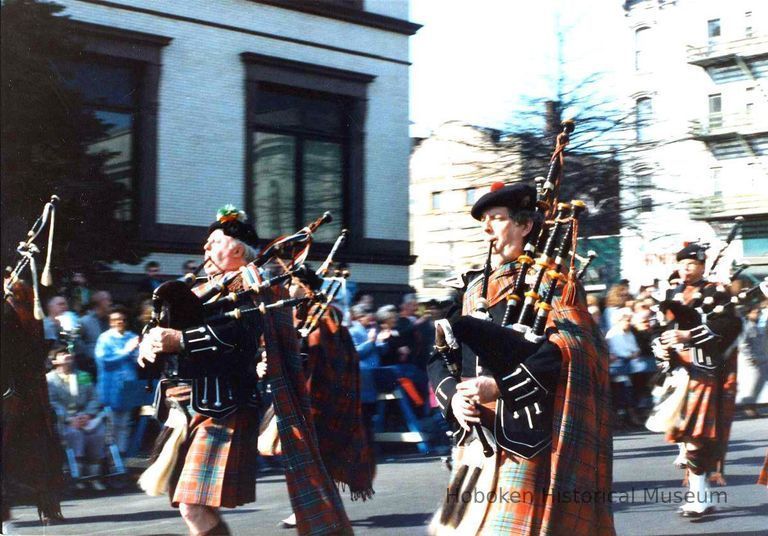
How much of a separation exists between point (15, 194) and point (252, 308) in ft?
8.87

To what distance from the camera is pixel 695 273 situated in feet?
21.7

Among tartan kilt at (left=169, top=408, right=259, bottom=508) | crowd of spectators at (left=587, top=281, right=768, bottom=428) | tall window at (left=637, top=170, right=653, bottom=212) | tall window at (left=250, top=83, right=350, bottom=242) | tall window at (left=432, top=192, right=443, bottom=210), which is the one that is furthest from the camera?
tall window at (left=250, top=83, right=350, bottom=242)

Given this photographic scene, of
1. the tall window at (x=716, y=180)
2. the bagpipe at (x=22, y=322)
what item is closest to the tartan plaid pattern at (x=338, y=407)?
the bagpipe at (x=22, y=322)

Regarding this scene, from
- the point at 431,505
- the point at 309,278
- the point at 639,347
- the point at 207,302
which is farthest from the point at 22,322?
the point at 639,347

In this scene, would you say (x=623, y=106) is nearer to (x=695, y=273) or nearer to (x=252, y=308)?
(x=695, y=273)

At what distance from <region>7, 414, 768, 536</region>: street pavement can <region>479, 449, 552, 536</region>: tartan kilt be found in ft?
7.41

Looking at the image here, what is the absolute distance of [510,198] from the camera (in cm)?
414

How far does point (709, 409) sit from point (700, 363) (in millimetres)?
297

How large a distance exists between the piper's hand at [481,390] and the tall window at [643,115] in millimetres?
2603

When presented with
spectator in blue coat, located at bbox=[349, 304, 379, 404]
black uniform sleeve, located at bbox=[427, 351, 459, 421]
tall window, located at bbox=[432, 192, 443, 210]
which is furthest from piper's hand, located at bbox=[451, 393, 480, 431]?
spectator in blue coat, located at bbox=[349, 304, 379, 404]

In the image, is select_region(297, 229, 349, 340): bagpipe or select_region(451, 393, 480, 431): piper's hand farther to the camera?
select_region(297, 229, 349, 340): bagpipe

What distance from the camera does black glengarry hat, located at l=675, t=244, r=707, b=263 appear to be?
6.40 meters

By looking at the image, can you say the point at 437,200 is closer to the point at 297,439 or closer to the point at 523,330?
the point at 297,439

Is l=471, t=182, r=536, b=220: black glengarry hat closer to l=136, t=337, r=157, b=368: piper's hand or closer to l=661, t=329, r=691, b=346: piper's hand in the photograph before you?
l=136, t=337, r=157, b=368: piper's hand
